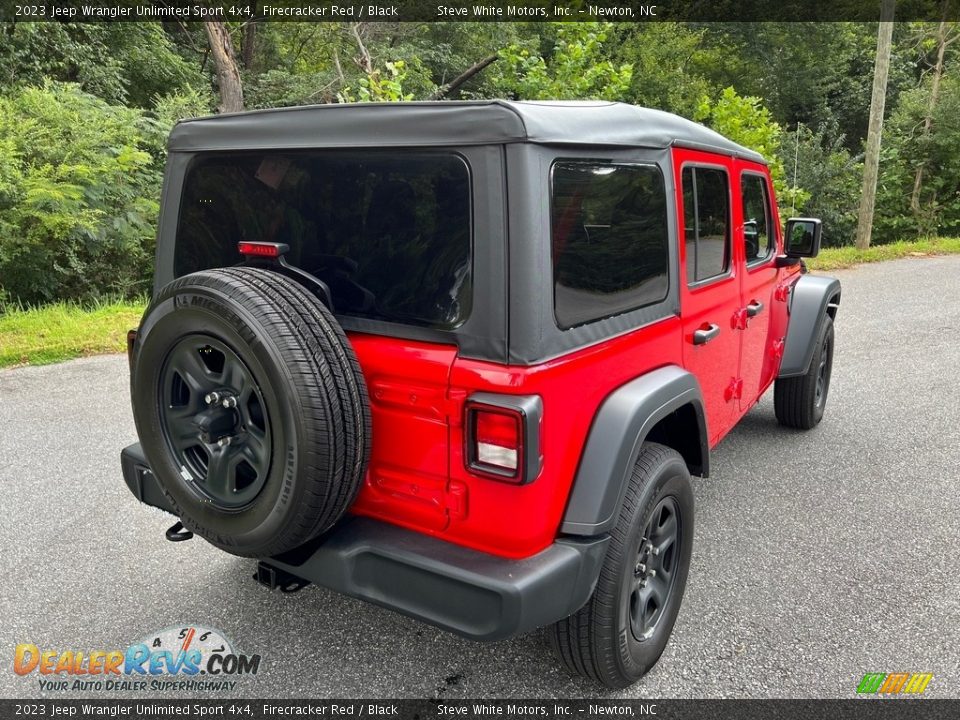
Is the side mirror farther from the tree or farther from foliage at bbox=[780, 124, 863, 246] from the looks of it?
the tree

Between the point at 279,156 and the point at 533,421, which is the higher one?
the point at 279,156

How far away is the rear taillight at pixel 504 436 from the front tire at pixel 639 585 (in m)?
0.47

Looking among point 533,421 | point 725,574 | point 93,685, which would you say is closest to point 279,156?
point 533,421

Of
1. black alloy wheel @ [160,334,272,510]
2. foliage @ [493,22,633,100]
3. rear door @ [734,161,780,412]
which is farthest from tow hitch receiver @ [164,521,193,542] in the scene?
foliage @ [493,22,633,100]

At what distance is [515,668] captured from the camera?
103 inches

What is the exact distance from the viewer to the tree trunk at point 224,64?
→ 16766 mm

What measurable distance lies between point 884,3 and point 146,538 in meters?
Result: 14.8

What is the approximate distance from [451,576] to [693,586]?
1.53 metres

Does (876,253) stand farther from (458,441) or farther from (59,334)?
(458,441)

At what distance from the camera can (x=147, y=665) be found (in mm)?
2656

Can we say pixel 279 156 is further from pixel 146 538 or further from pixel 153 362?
pixel 146 538

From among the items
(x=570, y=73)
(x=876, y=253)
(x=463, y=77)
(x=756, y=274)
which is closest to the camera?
(x=756, y=274)

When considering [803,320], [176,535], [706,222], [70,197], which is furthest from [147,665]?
[70,197]

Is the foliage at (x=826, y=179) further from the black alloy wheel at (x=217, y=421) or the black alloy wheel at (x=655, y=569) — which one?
the black alloy wheel at (x=217, y=421)
